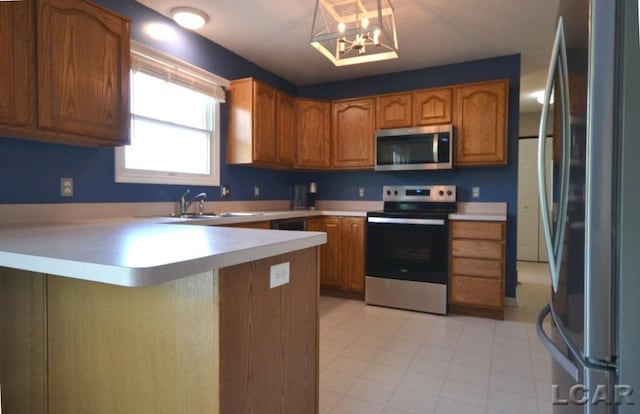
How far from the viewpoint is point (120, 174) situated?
8.24ft

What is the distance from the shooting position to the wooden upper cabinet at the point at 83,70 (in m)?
1.77

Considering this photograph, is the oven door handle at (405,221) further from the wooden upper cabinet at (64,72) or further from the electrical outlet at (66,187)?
the electrical outlet at (66,187)

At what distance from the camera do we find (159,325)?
3.32 ft

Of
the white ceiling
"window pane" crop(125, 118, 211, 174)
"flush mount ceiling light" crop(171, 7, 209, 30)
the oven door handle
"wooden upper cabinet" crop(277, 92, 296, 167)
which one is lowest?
the oven door handle

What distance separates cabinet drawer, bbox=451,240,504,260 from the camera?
3.18m

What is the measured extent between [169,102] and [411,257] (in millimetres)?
2652

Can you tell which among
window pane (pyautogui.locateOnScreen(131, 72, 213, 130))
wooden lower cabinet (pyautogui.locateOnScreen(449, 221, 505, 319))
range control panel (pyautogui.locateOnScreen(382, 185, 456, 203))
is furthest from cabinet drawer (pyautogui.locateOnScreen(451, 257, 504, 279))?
window pane (pyautogui.locateOnScreen(131, 72, 213, 130))

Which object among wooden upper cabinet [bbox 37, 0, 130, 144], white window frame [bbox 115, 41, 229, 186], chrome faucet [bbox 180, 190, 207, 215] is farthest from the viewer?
chrome faucet [bbox 180, 190, 207, 215]

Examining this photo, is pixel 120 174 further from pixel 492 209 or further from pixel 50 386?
pixel 492 209

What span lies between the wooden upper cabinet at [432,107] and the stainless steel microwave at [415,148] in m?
0.12

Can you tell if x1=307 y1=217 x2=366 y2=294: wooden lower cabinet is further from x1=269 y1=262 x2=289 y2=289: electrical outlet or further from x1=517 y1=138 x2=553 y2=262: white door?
x1=517 y1=138 x2=553 y2=262: white door

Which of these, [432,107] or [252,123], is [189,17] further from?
[432,107]

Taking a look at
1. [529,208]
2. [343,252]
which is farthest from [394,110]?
[529,208]

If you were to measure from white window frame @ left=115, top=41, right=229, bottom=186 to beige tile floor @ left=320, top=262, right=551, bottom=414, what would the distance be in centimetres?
176
